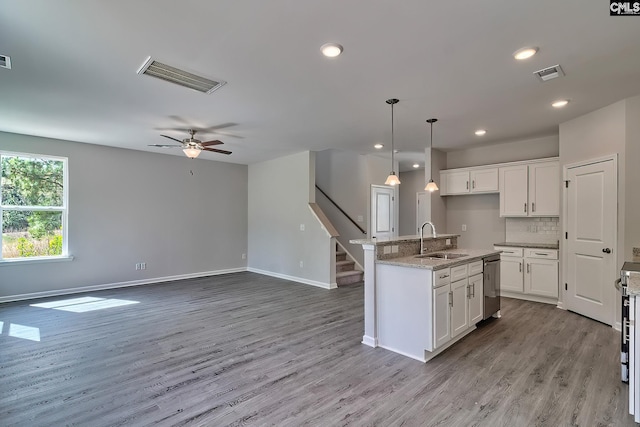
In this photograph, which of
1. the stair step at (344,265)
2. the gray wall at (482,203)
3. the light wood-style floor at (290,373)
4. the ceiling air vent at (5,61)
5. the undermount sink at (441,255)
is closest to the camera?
the light wood-style floor at (290,373)

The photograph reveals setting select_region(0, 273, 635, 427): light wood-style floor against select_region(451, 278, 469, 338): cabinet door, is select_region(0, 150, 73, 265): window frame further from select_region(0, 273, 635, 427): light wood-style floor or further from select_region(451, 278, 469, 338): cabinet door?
select_region(451, 278, 469, 338): cabinet door

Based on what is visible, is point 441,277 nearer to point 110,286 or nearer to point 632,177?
point 632,177

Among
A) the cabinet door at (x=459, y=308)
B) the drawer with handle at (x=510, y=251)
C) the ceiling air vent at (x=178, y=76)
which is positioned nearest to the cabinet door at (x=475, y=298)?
the cabinet door at (x=459, y=308)

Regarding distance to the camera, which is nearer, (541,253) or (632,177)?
(632,177)

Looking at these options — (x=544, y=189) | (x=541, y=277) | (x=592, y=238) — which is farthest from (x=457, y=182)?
(x=592, y=238)

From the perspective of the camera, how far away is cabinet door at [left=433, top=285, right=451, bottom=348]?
3.00 metres

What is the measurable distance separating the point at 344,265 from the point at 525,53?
5116 mm

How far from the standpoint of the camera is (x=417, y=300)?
307 centimetres

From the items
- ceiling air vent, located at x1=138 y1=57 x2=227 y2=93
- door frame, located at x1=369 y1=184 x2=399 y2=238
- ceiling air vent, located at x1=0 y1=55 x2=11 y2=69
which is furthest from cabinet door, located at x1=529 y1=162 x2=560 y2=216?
ceiling air vent, located at x1=0 y1=55 x2=11 y2=69

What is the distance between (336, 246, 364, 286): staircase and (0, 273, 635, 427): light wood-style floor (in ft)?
6.12

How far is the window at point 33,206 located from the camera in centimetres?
513

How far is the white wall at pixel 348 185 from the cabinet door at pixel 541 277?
3521mm

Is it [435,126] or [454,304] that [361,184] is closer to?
[435,126]

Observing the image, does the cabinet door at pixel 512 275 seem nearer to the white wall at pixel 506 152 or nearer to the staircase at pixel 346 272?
the white wall at pixel 506 152
